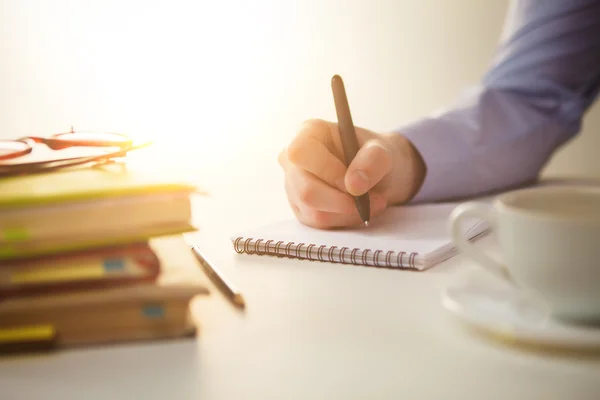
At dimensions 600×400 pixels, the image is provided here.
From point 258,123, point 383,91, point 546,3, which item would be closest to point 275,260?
point 546,3

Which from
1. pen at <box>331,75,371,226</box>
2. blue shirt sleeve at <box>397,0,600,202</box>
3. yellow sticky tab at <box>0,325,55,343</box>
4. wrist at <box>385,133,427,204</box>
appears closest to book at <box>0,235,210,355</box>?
yellow sticky tab at <box>0,325,55,343</box>

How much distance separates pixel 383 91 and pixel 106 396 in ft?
4.60

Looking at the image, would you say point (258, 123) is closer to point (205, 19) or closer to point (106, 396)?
point (205, 19)

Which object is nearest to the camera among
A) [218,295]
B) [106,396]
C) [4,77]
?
[106,396]

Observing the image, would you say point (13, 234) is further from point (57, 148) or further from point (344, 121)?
point (344, 121)

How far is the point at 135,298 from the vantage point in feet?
1.42

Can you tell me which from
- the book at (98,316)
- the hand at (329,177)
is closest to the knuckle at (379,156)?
the hand at (329,177)

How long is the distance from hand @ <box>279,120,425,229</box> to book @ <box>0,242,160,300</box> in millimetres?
304

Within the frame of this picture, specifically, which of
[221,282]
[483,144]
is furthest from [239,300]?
[483,144]

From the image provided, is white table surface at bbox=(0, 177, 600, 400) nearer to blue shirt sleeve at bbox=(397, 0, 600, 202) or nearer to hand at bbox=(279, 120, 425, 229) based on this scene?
hand at bbox=(279, 120, 425, 229)

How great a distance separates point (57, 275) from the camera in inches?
17.0

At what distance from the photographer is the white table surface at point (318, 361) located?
0.39 meters

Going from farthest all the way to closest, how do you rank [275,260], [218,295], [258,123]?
[258,123] → [275,260] → [218,295]

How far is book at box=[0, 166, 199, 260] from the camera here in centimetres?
43
